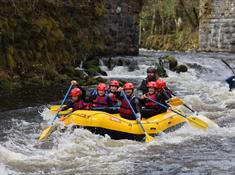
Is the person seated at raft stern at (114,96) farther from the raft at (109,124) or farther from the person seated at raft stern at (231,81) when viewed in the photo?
the person seated at raft stern at (231,81)

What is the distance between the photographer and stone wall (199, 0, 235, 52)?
27.8 metres

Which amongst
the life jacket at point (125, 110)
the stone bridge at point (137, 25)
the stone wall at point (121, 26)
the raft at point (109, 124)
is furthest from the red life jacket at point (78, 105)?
the stone bridge at point (137, 25)

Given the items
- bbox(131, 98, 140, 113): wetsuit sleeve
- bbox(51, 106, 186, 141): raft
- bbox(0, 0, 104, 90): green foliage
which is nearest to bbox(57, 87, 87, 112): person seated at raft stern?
bbox(51, 106, 186, 141): raft

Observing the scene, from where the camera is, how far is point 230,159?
727 cm

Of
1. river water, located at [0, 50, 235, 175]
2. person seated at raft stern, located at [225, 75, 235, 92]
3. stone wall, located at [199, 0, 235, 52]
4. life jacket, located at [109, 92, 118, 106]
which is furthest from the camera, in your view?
stone wall, located at [199, 0, 235, 52]

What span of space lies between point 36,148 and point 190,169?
2797mm

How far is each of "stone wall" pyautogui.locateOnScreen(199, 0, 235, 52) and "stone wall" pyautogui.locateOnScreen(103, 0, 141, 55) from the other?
6.58 metres

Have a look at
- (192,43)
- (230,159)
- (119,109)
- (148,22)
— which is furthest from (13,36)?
(148,22)

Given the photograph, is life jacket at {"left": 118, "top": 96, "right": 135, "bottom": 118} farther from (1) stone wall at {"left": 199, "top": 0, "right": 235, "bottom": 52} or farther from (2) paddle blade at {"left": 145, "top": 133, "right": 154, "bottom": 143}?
(1) stone wall at {"left": 199, "top": 0, "right": 235, "bottom": 52}

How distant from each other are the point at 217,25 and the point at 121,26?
8280mm

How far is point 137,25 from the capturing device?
967 inches

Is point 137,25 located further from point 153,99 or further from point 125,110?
point 125,110

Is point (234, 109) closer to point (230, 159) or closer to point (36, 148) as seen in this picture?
point (230, 159)

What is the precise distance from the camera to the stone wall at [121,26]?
22.2 meters
